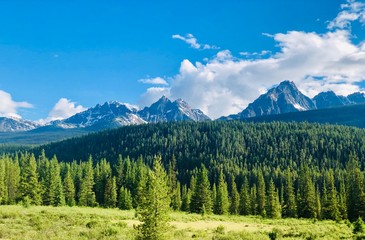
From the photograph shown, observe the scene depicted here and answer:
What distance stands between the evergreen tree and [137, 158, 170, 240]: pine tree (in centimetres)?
8201

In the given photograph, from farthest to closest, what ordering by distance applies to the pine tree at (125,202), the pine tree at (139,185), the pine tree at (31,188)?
the pine tree at (31,188) → the pine tree at (125,202) → the pine tree at (139,185)

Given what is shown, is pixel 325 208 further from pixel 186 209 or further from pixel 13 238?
pixel 13 238

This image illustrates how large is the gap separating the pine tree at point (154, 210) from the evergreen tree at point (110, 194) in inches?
3229

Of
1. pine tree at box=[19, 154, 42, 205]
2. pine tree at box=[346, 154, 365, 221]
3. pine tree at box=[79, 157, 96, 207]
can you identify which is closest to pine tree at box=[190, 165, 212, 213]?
pine tree at box=[79, 157, 96, 207]

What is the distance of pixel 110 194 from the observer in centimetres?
10881

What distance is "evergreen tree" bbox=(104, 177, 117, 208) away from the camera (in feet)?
352

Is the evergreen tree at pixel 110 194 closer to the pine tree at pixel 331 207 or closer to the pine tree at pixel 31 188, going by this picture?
the pine tree at pixel 31 188

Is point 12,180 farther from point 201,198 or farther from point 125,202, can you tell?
point 201,198

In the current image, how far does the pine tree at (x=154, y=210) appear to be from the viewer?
87.9ft

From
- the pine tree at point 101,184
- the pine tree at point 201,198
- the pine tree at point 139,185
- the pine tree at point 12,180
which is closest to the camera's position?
the pine tree at point 139,185

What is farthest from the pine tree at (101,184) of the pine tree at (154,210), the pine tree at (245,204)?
the pine tree at (154,210)

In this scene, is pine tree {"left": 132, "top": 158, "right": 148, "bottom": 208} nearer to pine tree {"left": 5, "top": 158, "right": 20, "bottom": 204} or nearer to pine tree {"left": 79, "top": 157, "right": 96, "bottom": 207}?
pine tree {"left": 79, "top": 157, "right": 96, "bottom": 207}

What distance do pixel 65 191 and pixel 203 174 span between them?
43.4 meters

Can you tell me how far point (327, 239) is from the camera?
34531 millimetres
